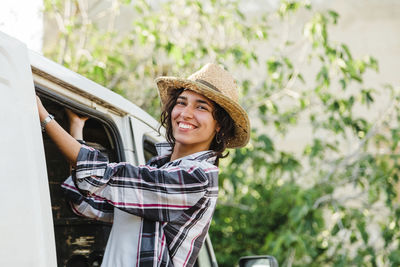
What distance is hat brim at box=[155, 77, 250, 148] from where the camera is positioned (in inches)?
92.4

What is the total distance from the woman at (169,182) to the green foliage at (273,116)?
11.0 feet

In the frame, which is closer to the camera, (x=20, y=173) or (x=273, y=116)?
(x=20, y=173)

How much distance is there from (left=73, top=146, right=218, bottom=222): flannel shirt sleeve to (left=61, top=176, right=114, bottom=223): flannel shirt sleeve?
0.27 metres

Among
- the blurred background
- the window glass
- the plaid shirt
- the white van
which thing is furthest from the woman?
the blurred background

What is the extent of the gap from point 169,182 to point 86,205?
413mm

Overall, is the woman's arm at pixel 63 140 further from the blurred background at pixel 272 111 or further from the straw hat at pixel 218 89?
the blurred background at pixel 272 111

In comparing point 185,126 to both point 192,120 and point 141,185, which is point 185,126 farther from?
point 141,185

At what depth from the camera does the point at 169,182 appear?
79.7 inches

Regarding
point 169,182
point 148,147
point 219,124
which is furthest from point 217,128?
point 148,147

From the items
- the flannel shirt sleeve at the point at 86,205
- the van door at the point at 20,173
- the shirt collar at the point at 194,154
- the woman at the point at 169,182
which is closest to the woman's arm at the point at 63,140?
the woman at the point at 169,182

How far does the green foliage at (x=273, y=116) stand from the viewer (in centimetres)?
614

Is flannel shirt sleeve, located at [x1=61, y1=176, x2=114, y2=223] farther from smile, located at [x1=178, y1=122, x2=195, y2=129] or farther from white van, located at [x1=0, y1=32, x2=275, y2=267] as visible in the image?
smile, located at [x1=178, y1=122, x2=195, y2=129]

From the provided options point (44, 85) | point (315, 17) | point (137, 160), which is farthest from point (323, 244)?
point (44, 85)

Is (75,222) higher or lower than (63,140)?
lower
